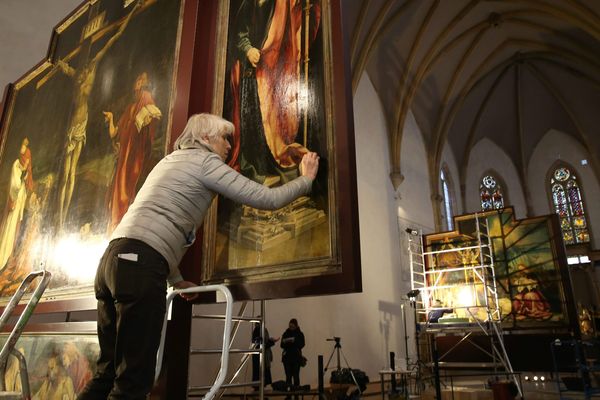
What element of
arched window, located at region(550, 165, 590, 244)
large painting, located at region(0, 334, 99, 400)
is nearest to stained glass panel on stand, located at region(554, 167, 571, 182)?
arched window, located at region(550, 165, 590, 244)

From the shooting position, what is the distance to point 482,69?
19.4 m

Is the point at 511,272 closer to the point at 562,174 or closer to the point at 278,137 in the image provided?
the point at 278,137

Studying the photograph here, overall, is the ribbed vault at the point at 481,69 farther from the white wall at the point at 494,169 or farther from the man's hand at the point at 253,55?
the man's hand at the point at 253,55

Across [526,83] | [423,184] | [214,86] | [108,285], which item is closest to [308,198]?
[108,285]

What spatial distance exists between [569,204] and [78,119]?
79.3ft

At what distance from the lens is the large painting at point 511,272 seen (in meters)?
12.8

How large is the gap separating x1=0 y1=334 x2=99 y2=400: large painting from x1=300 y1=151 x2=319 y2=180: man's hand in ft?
6.29

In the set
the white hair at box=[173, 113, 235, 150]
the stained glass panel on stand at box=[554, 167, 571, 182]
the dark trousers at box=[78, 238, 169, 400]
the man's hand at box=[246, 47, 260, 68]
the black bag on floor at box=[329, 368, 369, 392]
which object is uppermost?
the stained glass panel on stand at box=[554, 167, 571, 182]

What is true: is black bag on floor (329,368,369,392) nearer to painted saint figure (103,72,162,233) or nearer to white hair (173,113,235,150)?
painted saint figure (103,72,162,233)

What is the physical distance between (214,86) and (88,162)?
5.55ft

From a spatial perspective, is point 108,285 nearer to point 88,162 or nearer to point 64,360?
A: point 64,360

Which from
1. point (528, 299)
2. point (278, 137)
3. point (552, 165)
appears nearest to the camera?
point (278, 137)

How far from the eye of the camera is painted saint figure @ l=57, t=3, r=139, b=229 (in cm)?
461

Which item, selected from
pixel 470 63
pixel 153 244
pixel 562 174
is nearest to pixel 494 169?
pixel 562 174
